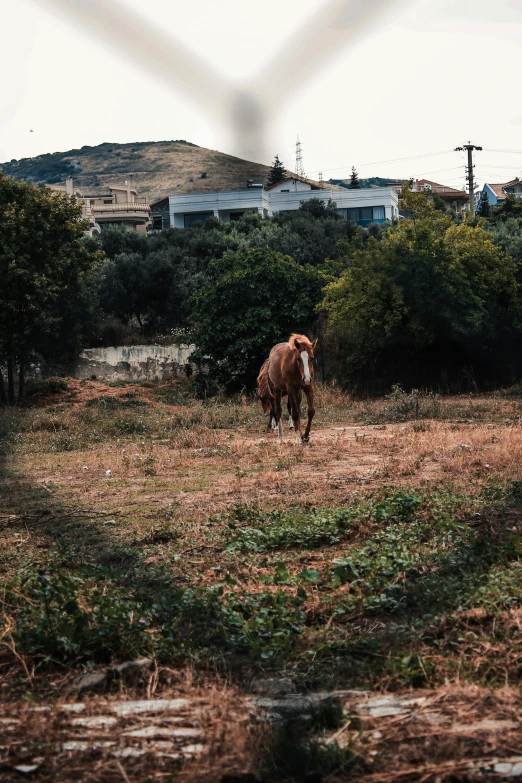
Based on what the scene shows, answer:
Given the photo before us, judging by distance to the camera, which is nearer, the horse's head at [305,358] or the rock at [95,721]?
the rock at [95,721]

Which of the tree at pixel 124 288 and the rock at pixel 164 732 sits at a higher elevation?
the tree at pixel 124 288

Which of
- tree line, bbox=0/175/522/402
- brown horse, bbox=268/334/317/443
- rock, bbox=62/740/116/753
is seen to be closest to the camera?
rock, bbox=62/740/116/753

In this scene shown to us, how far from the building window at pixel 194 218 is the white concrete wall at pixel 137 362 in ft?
64.1

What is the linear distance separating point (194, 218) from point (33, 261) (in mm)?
27876

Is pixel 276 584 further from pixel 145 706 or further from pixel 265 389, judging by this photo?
pixel 265 389

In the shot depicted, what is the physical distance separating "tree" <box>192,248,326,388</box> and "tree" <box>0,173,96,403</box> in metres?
4.50

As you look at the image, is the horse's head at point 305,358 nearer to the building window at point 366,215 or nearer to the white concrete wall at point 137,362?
the white concrete wall at point 137,362

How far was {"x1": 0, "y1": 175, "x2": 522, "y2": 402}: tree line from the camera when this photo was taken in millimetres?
25719

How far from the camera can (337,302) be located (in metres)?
26.7

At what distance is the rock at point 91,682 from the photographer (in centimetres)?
432

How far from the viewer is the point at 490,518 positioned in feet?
23.6

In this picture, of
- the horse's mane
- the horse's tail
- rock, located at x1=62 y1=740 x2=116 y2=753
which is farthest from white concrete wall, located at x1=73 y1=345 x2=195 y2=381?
rock, located at x1=62 y1=740 x2=116 y2=753

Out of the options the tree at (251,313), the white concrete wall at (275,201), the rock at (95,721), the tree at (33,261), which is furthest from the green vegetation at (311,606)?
the white concrete wall at (275,201)

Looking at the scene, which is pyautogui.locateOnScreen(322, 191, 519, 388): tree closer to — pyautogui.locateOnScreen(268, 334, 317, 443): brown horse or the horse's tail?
the horse's tail
